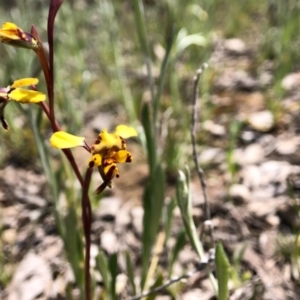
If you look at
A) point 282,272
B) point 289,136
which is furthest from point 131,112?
point 282,272

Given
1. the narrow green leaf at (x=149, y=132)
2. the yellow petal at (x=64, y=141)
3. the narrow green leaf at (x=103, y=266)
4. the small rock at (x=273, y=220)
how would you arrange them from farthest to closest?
the small rock at (x=273, y=220) < the narrow green leaf at (x=149, y=132) < the narrow green leaf at (x=103, y=266) < the yellow petal at (x=64, y=141)

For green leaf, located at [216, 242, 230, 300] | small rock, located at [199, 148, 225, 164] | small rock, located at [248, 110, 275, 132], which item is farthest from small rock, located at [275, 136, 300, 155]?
green leaf, located at [216, 242, 230, 300]

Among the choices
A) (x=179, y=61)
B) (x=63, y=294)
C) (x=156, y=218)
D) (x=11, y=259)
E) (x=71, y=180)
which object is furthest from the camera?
(x=179, y=61)

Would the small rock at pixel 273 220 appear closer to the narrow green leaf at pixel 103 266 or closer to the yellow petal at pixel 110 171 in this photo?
the narrow green leaf at pixel 103 266

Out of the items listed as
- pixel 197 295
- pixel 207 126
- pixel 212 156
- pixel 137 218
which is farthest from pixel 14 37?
pixel 207 126

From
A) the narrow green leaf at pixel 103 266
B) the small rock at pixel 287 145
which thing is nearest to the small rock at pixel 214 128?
the small rock at pixel 287 145

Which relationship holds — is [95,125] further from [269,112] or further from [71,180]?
[269,112]
